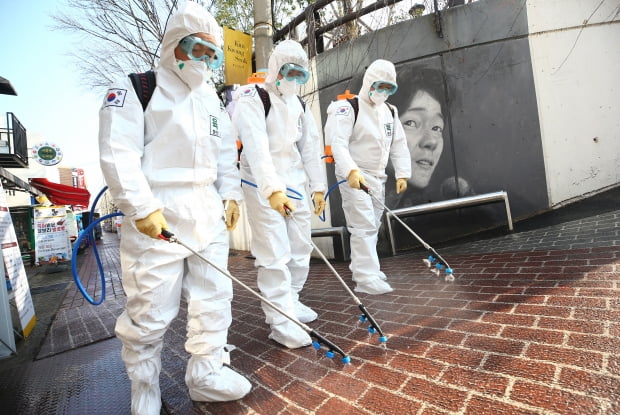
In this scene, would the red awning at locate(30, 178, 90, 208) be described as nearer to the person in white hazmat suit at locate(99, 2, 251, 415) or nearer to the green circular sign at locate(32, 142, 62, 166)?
the green circular sign at locate(32, 142, 62, 166)

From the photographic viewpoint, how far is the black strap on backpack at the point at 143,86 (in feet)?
5.44

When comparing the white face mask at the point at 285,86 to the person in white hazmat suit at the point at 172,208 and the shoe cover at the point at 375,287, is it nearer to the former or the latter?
the person in white hazmat suit at the point at 172,208

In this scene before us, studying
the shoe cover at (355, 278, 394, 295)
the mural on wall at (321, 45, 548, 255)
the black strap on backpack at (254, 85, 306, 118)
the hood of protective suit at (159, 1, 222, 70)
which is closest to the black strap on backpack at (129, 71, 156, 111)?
the hood of protective suit at (159, 1, 222, 70)

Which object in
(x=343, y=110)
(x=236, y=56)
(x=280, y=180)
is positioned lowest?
(x=280, y=180)

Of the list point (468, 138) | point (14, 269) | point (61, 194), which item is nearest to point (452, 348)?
point (14, 269)

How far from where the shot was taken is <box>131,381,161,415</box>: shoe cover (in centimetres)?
159

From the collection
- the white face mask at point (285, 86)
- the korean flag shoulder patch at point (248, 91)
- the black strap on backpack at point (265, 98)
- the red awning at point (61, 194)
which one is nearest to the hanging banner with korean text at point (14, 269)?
→ the korean flag shoulder patch at point (248, 91)

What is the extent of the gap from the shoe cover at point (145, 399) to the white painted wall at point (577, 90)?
602 cm

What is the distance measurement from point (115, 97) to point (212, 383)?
60.1 inches

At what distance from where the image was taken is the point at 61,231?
9.59 meters

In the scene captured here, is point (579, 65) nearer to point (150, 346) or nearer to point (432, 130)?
point (432, 130)

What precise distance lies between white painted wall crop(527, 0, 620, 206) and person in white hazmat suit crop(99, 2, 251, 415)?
18.3ft

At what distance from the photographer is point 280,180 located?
7.80 feet

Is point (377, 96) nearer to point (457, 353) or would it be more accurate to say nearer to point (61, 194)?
point (457, 353)
